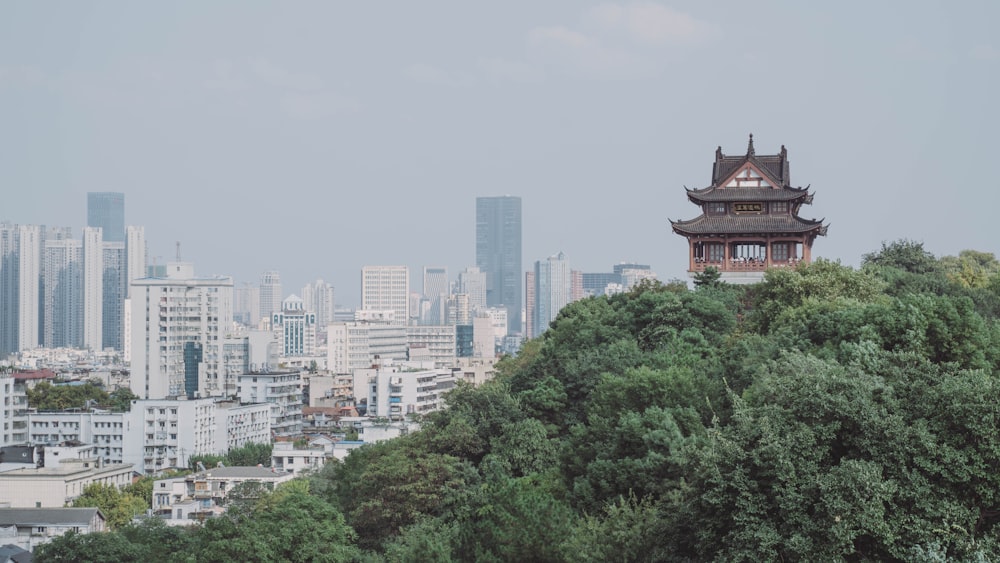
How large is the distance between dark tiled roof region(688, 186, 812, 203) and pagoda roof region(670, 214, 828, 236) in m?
0.54

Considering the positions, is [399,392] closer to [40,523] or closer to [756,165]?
[40,523]

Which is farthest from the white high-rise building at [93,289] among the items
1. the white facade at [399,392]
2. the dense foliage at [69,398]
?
the dense foliage at [69,398]

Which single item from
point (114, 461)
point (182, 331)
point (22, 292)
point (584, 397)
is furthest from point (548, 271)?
point (584, 397)

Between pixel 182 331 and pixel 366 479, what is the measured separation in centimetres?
5692

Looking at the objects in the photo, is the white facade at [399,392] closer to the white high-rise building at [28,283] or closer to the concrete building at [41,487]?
the concrete building at [41,487]

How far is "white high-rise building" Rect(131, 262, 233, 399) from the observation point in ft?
261

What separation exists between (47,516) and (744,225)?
21.9m

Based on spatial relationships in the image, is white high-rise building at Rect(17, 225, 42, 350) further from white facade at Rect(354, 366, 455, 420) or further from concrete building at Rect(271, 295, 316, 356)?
white facade at Rect(354, 366, 455, 420)

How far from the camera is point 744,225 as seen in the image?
34.6 metres

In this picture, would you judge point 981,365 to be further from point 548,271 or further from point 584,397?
point 548,271

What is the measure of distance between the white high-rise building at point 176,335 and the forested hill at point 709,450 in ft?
151

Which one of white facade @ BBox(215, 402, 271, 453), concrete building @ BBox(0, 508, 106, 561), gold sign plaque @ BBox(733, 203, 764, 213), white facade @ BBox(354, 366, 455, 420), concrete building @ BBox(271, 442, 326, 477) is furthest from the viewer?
white facade @ BBox(354, 366, 455, 420)

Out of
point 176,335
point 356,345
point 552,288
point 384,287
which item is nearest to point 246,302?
point 384,287

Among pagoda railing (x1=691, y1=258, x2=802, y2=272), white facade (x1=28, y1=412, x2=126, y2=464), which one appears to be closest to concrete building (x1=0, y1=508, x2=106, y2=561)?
pagoda railing (x1=691, y1=258, x2=802, y2=272)
